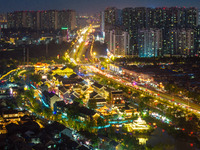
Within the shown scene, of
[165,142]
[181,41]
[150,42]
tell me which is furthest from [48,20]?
[165,142]

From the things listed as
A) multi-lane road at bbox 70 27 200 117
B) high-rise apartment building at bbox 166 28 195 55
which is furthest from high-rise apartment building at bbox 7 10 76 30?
high-rise apartment building at bbox 166 28 195 55

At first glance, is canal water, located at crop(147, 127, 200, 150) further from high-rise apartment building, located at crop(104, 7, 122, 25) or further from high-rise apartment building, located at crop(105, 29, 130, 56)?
high-rise apartment building, located at crop(104, 7, 122, 25)

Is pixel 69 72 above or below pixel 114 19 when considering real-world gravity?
below

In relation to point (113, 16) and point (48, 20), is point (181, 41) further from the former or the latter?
point (48, 20)

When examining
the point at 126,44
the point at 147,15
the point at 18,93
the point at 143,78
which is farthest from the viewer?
the point at 147,15

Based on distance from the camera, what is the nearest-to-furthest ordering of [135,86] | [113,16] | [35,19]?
[135,86] < [113,16] < [35,19]

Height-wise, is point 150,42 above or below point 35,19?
below

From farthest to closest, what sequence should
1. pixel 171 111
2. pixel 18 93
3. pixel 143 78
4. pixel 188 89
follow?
pixel 143 78 → pixel 188 89 → pixel 18 93 → pixel 171 111

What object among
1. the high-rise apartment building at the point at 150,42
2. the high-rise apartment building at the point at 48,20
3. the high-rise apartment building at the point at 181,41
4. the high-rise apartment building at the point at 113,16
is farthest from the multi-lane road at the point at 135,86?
the high-rise apartment building at the point at 48,20

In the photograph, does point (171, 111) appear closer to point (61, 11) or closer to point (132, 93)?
point (132, 93)

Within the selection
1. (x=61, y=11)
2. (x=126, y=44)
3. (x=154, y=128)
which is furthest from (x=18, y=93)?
(x=61, y=11)

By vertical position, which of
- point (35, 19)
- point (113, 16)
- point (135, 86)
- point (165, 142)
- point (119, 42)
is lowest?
point (165, 142)
